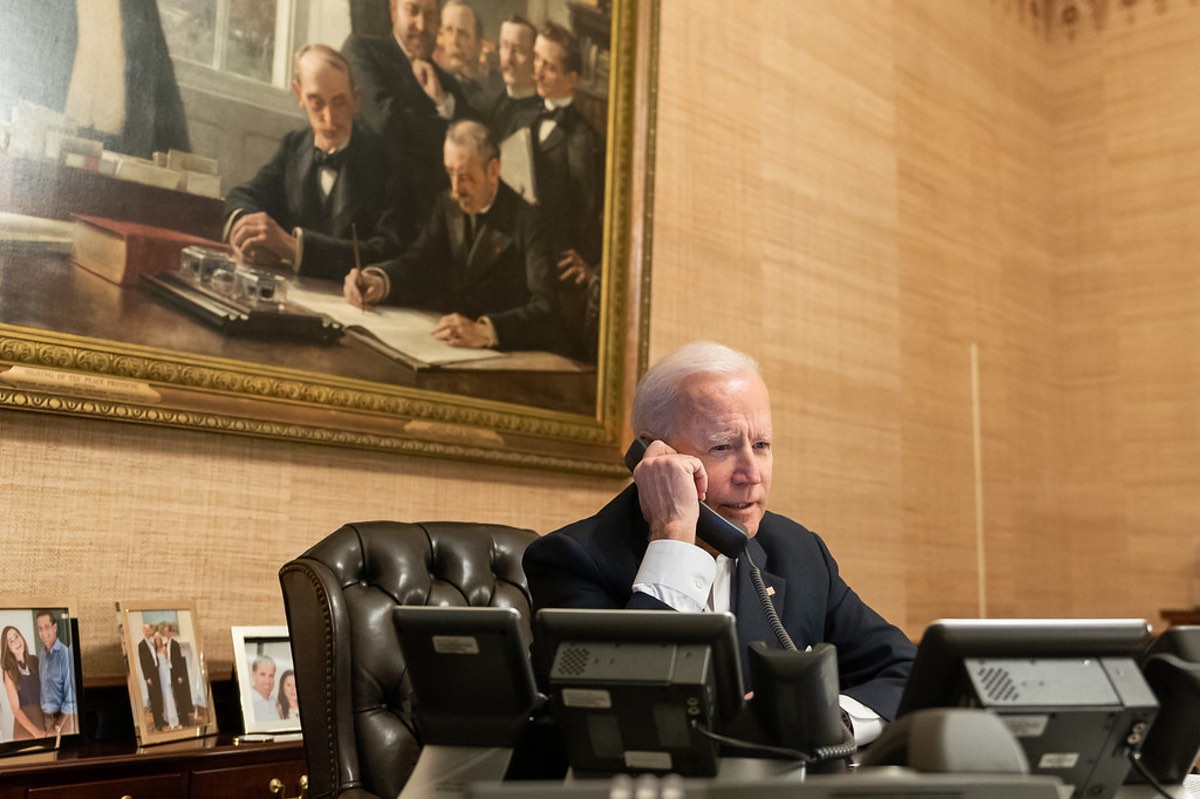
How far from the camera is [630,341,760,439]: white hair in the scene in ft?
9.89

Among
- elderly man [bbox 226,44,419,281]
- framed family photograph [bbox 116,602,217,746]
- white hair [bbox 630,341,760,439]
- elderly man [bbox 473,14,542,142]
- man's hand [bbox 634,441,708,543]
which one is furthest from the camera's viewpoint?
elderly man [bbox 473,14,542,142]

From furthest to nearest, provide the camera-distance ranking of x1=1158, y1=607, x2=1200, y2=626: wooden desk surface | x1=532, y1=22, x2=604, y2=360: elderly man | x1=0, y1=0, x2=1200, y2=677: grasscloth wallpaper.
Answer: x1=1158, y1=607, x2=1200, y2=626: wooden desk surface, x1=532, y1=22, x2=604, y2=360: elderly man, x1=0, y1=0, x2=1200, y2=677: grasscloth wallpaper

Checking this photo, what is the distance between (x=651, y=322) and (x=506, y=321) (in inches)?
30.8

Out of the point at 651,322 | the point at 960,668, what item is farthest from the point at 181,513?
the point at 960,668

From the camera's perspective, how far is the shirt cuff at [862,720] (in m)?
2.53

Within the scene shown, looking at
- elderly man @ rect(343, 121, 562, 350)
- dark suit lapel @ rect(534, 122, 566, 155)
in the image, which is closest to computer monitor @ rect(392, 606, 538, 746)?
elderly man @ rect(343, 121, 562, 350)

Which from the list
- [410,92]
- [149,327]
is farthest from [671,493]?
[410,92]

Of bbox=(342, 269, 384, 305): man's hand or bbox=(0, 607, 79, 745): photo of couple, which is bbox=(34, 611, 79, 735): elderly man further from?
bbox=(342, 269, 384, 305): man's hand

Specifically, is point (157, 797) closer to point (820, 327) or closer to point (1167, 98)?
point (820, 327)

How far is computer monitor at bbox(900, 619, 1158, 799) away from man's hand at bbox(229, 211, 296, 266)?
244cm

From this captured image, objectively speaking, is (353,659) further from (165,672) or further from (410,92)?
(410,92)

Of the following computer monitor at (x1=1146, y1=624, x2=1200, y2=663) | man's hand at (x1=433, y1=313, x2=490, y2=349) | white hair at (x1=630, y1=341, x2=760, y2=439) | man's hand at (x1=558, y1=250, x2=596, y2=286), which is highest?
man's hand at (x1=558, y1=250, x2=596, y2=286)

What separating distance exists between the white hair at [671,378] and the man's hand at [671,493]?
0.23 m

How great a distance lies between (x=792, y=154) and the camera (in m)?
5.69
